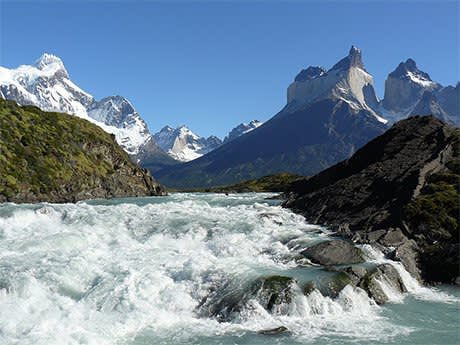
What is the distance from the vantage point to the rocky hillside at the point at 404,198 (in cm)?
4522

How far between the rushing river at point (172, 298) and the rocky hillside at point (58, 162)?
48.8 meters

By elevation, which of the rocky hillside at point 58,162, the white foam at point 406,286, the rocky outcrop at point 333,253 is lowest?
the white foam at point 406,286

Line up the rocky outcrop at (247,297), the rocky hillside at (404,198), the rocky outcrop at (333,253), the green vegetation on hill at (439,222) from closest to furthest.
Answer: the rocky outcrop at (247,297), the rocky outcrop at (333,253), the green vegetation on hill at (439,222), the rocky hillside at (404,198)

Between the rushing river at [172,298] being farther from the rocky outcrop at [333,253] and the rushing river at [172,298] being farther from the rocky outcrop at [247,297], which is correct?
the rocky outcrop at [333,253]

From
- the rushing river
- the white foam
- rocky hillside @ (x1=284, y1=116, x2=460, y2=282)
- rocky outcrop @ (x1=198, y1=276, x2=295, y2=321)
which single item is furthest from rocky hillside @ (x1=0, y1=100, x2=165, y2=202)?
the white foam

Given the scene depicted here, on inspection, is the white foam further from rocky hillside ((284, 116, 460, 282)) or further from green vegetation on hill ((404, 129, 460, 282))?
green vegetation on hill ((404, 129, 460, 282))

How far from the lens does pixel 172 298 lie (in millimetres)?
33594

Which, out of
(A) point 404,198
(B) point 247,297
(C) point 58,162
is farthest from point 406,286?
(C) point 58,162

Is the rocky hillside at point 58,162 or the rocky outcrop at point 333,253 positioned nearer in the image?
the rocky outcrop at point 333,253

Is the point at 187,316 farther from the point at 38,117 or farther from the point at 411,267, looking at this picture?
the point at 38,117

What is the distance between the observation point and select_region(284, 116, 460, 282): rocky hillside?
45219 mm

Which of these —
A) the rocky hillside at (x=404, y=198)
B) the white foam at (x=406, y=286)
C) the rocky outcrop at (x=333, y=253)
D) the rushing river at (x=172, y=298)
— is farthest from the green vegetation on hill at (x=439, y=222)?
the rocky outcrop at (x=333, y=253)

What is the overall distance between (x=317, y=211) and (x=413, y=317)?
1461 inches

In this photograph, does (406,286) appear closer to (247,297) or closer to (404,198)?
(247,297)
